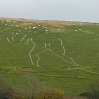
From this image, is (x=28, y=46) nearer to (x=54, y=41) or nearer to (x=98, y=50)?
(x=54, y=41)

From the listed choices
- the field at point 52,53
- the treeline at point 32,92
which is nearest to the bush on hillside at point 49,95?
the treeline at point 32,92

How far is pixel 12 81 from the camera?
43906mm

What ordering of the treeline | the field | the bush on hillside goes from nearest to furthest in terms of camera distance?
the bush on hillside, the treeline, the field

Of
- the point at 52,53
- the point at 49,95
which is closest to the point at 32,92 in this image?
the point at 49,95

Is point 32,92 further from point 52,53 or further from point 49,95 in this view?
point 52,53

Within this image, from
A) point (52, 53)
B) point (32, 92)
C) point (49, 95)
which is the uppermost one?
point (49, 95)

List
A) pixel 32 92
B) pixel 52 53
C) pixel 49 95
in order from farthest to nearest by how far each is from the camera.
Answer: pixel 52 53
pixel 32 92
pixel 49 95

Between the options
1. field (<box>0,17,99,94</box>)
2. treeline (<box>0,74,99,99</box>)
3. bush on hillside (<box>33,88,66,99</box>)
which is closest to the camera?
bush on hillside (<box>33,88,66,99</box>)

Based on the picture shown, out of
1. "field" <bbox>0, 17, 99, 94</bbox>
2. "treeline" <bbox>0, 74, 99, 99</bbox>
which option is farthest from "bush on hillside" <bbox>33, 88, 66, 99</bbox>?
"field" <bbox>0, 17, 99, 94</bbox>

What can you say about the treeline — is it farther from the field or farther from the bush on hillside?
the field

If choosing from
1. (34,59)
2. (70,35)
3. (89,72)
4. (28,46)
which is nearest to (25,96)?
(89,72)

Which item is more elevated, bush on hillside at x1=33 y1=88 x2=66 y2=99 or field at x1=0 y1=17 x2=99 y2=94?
bush on hillside at x1=33 y1=88 x2=66 y2=99

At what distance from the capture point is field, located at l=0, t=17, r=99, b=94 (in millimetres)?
46375

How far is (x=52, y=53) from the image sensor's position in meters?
59.0
